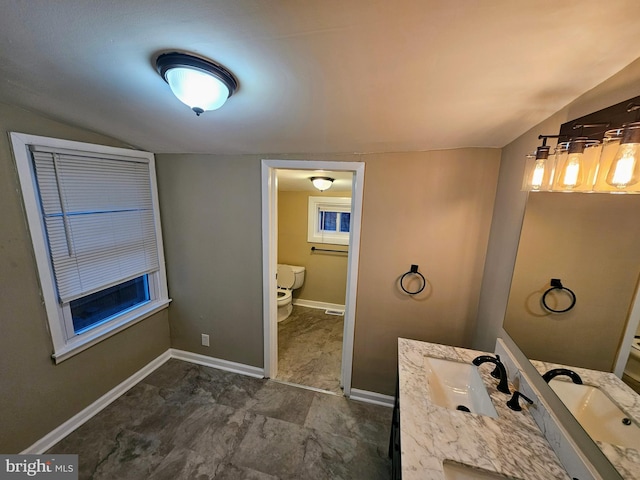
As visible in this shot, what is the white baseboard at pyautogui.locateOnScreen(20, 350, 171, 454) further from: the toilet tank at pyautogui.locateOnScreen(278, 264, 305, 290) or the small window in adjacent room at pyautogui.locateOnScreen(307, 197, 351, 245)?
the small window in adjacent room at pyautogui.locateOnScreen(307, 197, 351, 245)

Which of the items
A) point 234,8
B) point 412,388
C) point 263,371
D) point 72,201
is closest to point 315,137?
point 234,8

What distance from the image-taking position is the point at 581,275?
2.89ft

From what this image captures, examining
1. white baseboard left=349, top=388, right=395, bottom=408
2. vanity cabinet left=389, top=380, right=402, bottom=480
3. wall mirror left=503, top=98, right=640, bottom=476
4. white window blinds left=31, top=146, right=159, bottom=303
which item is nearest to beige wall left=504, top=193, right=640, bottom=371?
wall mirror left=503, top=98, right=640, bottom=476

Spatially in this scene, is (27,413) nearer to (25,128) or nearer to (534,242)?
(25,128)

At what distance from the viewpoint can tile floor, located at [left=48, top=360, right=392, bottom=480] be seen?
151 centimetres

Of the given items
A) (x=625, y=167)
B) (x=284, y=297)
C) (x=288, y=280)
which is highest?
(x=625, y=167)

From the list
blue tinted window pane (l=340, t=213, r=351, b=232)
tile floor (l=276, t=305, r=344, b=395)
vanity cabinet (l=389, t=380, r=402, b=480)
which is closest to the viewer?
vanity cabinet (l=389, t=380, r=402, b=480)

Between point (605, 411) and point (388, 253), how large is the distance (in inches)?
47.7

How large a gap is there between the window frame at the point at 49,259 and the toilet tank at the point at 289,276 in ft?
5.82

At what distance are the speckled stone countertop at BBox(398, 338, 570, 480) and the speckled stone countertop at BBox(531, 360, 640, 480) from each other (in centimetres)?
23

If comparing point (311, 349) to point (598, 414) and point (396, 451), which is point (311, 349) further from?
point (598, 414)

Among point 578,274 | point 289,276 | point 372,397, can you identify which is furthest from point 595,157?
point 289,276

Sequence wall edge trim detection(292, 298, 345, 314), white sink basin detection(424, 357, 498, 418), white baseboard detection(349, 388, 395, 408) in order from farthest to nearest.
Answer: wall edge trim detection(292, 298, 345, 314) < white baseboard detection(349, 388, 395, 408) < white sink basin detection(424, 357, 498, 418)

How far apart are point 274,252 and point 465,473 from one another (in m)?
1.74
